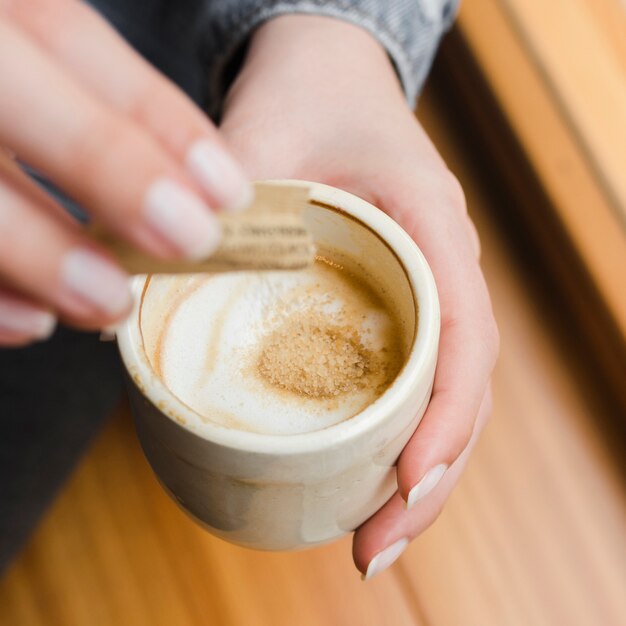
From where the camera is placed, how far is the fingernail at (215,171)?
311 mm

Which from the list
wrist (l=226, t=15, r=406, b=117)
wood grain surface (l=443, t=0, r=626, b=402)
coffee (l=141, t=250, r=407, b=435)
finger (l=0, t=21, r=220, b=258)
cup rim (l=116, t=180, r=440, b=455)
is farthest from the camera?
wood grain surface (l=443, t=0, r=626, b=402)

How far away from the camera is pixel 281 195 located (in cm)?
35

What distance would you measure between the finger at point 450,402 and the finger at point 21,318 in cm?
24

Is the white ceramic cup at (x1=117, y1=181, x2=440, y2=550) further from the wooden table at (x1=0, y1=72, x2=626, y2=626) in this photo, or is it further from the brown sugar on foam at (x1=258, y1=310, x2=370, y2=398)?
the wooden table at (x1=0, y1=72, x2=626, y2=626)

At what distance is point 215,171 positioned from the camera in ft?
1.02

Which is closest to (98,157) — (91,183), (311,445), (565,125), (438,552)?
(91,183)

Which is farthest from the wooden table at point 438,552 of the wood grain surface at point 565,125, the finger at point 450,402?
the finger at point 450,402

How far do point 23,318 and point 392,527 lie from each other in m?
0.33

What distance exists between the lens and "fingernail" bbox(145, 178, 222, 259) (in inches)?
11.6

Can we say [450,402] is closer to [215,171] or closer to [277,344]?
[277,344]

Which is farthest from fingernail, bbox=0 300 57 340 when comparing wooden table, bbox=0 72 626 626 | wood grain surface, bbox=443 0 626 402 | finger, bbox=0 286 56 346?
wood grain surface, bbox=443 0 626 402

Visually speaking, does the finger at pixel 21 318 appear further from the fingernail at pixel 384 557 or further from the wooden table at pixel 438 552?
the wooden table at pixel 438 552

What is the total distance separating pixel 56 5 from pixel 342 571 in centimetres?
57

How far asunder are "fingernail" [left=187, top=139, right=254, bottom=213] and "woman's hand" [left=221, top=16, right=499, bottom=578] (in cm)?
24
